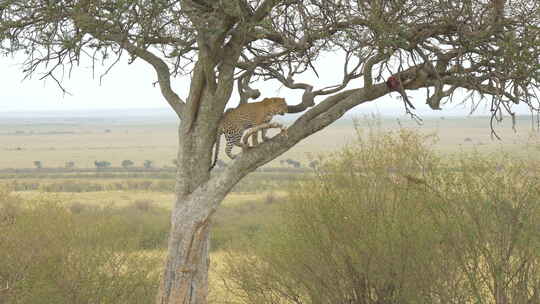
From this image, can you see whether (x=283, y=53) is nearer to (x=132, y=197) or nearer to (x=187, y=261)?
(x=187, y=261)

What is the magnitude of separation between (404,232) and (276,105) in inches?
122

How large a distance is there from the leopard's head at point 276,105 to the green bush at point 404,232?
272cm

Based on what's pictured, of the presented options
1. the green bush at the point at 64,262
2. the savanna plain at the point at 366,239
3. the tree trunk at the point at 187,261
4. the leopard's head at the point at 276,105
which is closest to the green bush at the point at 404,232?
the savanna plain at the point at 366,239

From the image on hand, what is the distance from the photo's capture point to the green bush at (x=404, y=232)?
10.1 metres

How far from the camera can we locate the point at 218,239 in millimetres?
31484

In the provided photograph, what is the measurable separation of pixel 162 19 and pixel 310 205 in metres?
4.25

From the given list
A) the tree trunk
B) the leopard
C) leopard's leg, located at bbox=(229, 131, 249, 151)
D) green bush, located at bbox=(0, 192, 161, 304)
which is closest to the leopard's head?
the leopard

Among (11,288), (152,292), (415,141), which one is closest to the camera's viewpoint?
(415,141)

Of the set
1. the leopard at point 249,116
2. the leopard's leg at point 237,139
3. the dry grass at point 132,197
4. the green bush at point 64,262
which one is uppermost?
the leopard at point 249,116

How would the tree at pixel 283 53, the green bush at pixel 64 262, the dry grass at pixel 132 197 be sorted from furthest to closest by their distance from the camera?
the dry grass at pixel 132 197 → the green bush at pixel 64 262 → the tree at pixel 283 53

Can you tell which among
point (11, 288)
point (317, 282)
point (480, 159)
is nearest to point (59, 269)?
point (11, 288)

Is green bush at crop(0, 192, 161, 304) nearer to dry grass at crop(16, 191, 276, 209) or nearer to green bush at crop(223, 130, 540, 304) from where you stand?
green bush at crop(223, 130, 540, 304)

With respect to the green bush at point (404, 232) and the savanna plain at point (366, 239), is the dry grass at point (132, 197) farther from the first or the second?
the green bush at point (404, 232)

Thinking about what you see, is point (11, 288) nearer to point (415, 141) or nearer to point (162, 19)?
point (162, 19)
